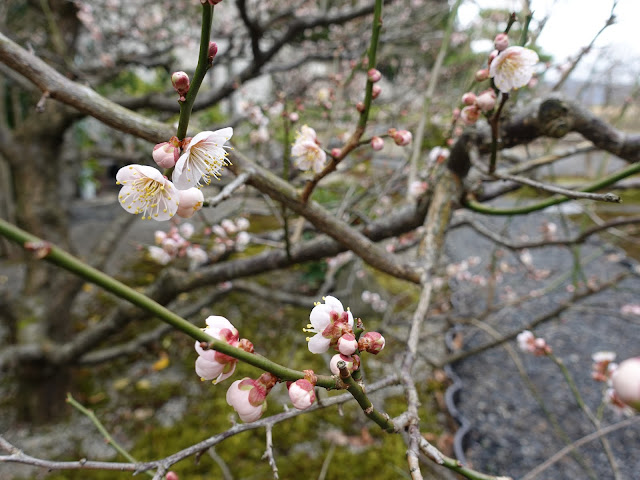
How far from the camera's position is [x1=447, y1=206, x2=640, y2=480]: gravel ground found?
7.13 feet

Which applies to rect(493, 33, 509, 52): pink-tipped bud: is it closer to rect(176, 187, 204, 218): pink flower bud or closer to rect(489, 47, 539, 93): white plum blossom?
rect(489, 47, 539, 93): white plum blossom

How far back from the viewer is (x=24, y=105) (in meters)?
5.91

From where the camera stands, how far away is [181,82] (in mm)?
460

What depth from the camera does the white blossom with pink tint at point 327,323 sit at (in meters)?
0.54

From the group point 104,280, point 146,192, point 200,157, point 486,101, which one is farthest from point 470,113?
point 104,280

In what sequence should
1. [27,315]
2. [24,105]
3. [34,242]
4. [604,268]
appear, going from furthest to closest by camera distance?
[24,105] → [604,268] → [27,315] → [34,242]

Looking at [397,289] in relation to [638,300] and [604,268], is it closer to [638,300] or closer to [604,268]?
[638,300]

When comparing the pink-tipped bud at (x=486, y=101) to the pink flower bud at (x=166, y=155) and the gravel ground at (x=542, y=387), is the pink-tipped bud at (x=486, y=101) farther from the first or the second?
the gravel ground at (x=542, y=387)

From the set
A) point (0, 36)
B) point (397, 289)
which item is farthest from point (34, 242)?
point (397, 289)

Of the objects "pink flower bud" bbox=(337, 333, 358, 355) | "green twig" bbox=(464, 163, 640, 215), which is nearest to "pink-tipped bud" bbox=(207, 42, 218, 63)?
"pink flower bud" bbox=(337, 333, 358, 355)

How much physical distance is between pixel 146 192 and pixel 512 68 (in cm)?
83

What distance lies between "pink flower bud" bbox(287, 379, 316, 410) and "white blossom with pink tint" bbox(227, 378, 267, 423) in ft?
0.22

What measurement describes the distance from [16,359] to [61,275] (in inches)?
22.0

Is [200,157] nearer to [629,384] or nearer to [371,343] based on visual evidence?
[371,343]
